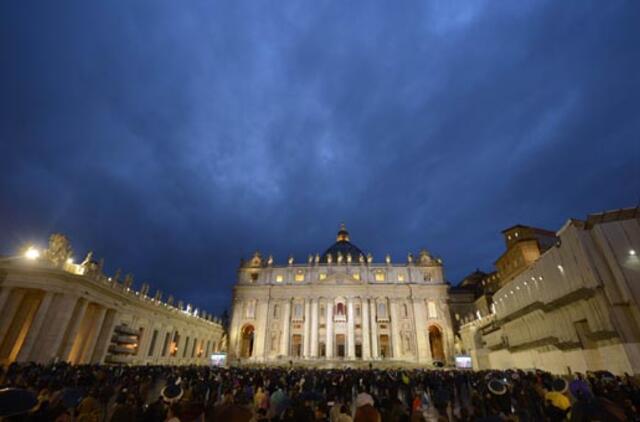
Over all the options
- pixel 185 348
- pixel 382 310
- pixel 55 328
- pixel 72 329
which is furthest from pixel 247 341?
pixel 55 328

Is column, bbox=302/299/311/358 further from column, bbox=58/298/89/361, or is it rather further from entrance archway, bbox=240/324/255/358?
column, bbox=58/298/89/361

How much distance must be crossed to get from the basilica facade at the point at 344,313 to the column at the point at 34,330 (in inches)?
1477

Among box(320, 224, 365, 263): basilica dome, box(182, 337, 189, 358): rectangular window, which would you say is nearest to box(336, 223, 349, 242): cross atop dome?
box(320, 224, 365, 263): basilica dome

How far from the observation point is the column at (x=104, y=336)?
32.7 m

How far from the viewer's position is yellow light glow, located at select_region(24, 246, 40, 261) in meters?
27.3

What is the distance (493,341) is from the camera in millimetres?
41406

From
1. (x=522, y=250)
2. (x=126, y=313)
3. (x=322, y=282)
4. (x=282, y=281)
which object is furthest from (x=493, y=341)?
(x=126, y=313)

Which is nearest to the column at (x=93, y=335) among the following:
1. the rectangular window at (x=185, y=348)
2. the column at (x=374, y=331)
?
the rectangular window at (x=185, y=348)

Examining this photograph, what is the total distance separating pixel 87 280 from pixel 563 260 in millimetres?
42005

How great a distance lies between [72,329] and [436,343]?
62161 mm

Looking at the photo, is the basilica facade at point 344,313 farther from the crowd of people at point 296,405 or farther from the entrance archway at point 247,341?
the crowd of people at point 296,405

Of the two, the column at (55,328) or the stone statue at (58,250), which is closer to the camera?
the column at (55,328)

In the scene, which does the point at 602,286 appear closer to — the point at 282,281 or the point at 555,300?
the point at 555,300

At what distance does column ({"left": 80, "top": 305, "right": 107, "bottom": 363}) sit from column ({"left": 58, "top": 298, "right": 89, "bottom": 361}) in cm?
286
